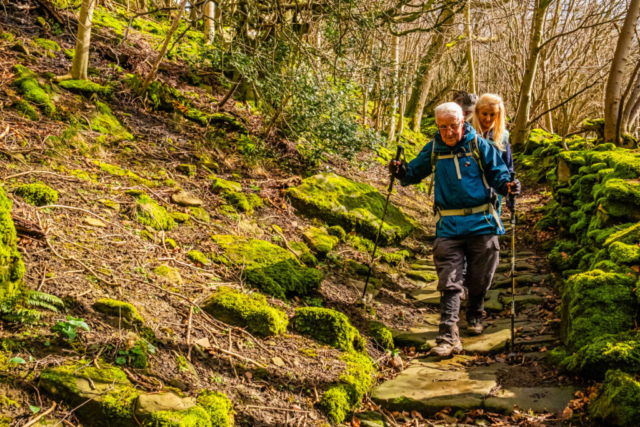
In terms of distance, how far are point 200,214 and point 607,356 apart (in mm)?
4359

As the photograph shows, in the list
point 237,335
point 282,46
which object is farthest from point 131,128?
point 237,335

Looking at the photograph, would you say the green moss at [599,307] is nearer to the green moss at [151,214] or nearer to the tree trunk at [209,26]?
the green moss at [151,214]

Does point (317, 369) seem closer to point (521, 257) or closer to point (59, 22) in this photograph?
point (521, 257)

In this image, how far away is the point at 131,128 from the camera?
22.6ft

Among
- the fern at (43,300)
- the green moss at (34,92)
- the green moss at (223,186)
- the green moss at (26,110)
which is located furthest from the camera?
the green moss at (223,186)

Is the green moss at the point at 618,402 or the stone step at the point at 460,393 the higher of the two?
the green moss at the point at 618,402

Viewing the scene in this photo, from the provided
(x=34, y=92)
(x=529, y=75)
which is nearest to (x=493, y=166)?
(x=34, y=92)

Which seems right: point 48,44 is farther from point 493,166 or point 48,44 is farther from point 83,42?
point 493,166

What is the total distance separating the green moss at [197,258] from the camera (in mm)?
4699

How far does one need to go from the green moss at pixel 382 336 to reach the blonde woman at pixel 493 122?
2.29m

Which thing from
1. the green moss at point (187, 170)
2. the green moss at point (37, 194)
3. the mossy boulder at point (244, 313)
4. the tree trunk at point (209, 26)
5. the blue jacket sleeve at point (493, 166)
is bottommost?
the mossy boulder at point (244, 313)

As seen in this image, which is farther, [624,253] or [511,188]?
[511,188]

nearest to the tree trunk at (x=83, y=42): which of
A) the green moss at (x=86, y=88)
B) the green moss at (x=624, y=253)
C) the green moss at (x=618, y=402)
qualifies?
the green moss at (x=86, y=88)

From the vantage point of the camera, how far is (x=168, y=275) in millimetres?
4145
